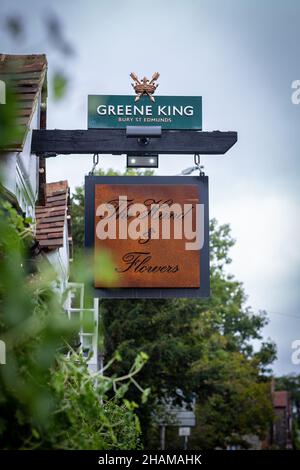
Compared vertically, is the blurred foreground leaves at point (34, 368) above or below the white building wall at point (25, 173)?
below

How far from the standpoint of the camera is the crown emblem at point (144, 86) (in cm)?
1009

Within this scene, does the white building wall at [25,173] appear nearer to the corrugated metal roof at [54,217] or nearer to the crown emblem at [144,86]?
the crown emblem at [144,86]

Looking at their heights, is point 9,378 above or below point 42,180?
below

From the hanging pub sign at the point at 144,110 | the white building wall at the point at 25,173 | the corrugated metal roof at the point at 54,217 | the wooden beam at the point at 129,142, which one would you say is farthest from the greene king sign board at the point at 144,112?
the corrugated metal roof at the point at 54,217

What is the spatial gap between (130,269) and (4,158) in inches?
106

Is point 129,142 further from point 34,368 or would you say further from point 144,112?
point 34,368

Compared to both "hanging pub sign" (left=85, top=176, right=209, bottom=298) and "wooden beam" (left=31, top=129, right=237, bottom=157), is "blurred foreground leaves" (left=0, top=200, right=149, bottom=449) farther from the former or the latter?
"wooden beam" (left=31, top=129, right=237, bottom=157)

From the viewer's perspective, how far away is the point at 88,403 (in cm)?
400

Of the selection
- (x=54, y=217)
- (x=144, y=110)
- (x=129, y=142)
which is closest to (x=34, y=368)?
(x=144, y=110)

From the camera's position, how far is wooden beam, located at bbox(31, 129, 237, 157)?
10555mm

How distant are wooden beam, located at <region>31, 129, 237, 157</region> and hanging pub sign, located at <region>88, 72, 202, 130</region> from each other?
20 centimetres

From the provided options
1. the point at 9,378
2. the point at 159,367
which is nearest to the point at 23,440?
the point at 9,378

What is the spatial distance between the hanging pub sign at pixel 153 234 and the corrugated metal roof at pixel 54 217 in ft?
26.6
